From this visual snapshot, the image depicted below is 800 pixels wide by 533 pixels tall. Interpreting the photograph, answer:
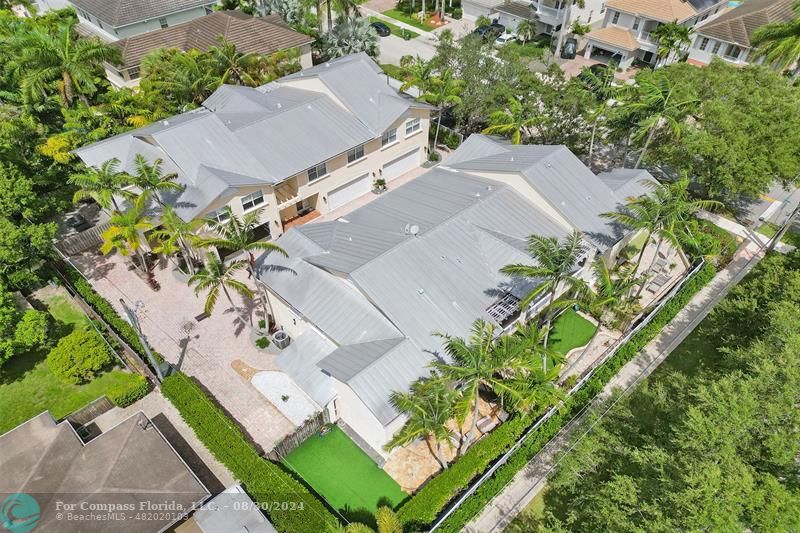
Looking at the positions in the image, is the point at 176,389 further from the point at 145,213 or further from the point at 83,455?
the point at 145,213

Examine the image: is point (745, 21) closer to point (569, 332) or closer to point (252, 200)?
point (569, 332)

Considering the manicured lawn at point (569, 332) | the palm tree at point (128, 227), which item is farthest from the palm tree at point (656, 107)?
the palm tree at point (128, 227)

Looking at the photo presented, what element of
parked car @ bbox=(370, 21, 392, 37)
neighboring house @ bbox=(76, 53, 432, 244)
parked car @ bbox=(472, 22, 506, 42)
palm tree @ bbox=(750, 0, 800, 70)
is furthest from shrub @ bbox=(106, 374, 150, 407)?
parked car @ bbox=(370, 21, 392, 37)

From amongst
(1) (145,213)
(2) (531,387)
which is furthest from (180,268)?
(2) (531,387)

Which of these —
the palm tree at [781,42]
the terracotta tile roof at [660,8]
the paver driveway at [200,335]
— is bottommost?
the paver driveway at [200,335]

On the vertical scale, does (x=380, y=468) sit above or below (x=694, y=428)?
below

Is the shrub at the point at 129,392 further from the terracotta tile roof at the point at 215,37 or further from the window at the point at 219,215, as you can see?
the terracotta tile roof at the point at 215,37

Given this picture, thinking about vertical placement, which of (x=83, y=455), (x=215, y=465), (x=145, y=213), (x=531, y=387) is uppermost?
(x=531, y=387)
